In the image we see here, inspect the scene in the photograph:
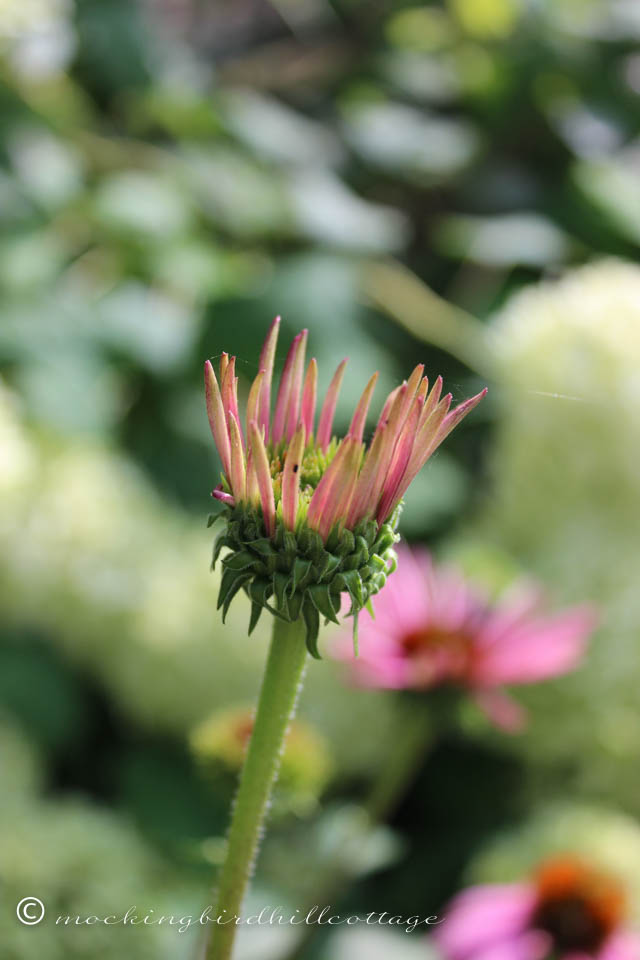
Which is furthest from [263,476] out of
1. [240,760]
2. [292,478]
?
[240,760]

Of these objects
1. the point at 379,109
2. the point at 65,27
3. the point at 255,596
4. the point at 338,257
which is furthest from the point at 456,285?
the point at 255,596

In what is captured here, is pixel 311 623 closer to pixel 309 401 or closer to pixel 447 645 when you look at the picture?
pixel 309 401

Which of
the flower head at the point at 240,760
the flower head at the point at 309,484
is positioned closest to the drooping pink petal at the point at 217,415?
the flower head at the point at 309,484

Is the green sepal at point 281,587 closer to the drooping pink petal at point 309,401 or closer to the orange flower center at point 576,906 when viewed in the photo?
the drooping pink petal at point 309,401

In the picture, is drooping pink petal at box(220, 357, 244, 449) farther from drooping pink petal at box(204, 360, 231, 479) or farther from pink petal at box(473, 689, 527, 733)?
pink petal at box(473, 689, 527, 733)

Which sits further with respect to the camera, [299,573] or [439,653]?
[439,653]

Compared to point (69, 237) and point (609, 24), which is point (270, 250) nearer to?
point (69, 237)
